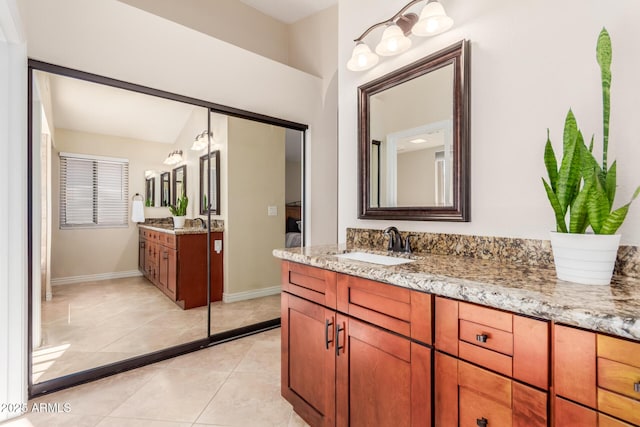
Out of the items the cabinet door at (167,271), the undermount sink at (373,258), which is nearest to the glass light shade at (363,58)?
the undermount sink at (373,258)

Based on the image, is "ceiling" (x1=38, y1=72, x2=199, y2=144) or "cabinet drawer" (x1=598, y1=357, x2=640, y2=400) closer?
"cabinet drawer" (x1=598, y1=357, x2=640, y2=400)

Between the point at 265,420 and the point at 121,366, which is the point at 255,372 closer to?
the point at 265,420

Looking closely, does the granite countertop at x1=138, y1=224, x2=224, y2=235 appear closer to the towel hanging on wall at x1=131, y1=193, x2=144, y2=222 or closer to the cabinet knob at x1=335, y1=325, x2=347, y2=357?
the towel hanging on wall at x1=131, y1=193, x2=144, y2=222

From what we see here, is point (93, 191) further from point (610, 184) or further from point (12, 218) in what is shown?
point (610, 184)

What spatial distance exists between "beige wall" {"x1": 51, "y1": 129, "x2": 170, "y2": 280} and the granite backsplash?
1883 mm

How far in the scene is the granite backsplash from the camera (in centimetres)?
111

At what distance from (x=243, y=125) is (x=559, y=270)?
2.63 m

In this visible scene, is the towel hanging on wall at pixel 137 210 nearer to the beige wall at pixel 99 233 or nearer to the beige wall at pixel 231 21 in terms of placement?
the beige wall at pixel 99 233

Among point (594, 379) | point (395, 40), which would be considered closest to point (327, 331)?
point (594, 379)

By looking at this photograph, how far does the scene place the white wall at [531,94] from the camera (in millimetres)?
1135

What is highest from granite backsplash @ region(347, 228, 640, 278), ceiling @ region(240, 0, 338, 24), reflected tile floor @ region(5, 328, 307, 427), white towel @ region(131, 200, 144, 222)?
ceiling @ region(240, 0, 338, 24)

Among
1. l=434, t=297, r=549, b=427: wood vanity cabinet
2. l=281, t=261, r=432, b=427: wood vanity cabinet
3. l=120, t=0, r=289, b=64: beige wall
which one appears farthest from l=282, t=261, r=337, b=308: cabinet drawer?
l=120, t=0, r=289, b=64: beige wall

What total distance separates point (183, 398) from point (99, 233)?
1338 millimetres

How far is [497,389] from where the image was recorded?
2.93ft
